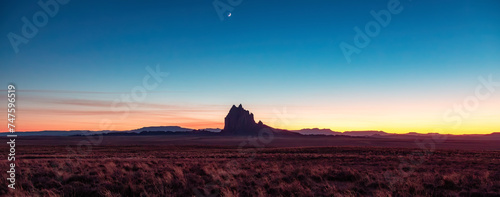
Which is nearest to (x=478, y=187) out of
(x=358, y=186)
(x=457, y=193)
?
(x=457, y=193)

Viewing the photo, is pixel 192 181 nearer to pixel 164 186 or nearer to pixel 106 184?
pixel 164 186

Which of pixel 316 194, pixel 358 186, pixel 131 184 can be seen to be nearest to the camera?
pixel 316 194

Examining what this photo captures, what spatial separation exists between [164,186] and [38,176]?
19.8 feet

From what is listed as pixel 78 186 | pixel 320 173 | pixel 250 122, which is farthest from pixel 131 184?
pixel 250 122

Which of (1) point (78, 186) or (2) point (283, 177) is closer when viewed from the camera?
(1) point (78, 186)

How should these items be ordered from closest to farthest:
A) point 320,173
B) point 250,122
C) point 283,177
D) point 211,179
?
1. point 211,179
2. point 283,177
3. point 320,173
4. point 250,122

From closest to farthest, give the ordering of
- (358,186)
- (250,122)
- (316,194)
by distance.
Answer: (316,194), (358,186), (250,122)

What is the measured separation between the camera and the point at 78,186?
9.55 metres

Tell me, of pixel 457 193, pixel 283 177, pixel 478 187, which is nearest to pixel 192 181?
pixel 283 177

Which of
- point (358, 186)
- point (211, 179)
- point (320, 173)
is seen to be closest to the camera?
point (358, 186)

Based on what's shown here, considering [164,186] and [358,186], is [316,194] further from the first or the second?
[164,186]

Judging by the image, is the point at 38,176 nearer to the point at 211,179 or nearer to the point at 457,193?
the point at 211,179

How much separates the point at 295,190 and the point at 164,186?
14.3 ft

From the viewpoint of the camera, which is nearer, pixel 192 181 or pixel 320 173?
pixel 192 181
